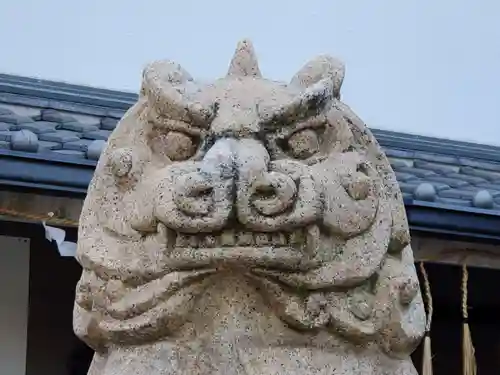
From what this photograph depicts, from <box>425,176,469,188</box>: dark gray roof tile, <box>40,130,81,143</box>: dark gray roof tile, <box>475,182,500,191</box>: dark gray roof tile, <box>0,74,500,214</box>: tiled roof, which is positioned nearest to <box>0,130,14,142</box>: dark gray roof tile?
<box>0,74,500,214</box>: tiled roof

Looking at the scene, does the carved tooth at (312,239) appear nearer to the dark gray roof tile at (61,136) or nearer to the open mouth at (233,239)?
the open mouth at (233,239)

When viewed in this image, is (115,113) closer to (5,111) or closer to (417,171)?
(5,111)

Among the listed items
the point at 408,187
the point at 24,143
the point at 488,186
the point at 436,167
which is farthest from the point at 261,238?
the point at 436,167

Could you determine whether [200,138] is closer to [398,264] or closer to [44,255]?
[398,264]

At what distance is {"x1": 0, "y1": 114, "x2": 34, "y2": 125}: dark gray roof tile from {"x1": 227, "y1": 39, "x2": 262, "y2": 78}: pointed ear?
157 cm

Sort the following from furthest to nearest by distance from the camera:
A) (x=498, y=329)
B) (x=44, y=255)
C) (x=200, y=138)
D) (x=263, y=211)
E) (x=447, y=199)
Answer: (x=498, y=329) → (x=44, y=255) → (x=447, y=199) → (x=200, y=138) → (x=263, y=211)

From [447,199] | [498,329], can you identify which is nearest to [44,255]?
[447,199]

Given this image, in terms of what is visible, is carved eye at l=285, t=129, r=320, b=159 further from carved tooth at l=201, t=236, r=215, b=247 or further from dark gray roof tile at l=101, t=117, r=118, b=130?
dark gray roof tile at l=101, t=117, r=118, b=130

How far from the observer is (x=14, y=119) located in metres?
3.42

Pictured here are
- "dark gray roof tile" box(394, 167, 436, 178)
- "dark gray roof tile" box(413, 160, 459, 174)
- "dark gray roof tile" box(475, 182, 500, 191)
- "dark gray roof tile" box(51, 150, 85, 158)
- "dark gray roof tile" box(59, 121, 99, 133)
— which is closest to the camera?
"dark gray roof tile" box(51, 150, 85, 158)

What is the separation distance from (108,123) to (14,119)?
429 millimetres

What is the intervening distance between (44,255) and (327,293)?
213cm

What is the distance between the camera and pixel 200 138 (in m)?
1.79

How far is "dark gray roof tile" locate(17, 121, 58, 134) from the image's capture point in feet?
10.6
